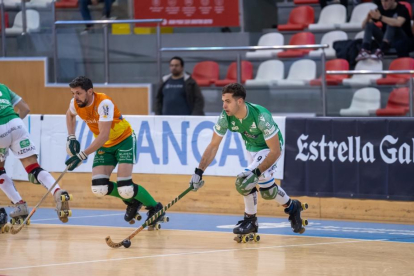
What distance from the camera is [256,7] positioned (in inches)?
659

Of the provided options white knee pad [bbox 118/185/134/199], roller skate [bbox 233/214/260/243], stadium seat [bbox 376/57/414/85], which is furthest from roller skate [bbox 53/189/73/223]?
stadium seat [bbox 376/57/414/85]

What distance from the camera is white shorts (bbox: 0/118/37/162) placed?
35.6 feet

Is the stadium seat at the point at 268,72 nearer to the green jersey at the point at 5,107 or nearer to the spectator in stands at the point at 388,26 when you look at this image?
the spectator in stands at the point at 388,26

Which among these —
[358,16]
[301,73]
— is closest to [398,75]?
[301,73]

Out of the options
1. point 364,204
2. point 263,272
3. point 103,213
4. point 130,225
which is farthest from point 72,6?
A: point 263,272

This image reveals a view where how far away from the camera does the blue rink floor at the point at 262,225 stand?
10.4m

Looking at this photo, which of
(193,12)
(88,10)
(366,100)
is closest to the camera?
(366,100)

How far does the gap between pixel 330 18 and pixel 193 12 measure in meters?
2.63

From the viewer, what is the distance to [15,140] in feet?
35.8

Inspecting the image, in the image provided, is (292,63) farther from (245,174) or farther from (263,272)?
(263,272)

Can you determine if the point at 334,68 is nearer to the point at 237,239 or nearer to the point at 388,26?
the point at 388,26

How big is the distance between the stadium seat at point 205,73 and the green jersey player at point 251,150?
4.27 m

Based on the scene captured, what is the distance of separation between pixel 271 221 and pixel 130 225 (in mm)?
1868

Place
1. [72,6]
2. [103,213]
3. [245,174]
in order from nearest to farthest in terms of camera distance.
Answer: [245,174], [103,213], [72,6]
